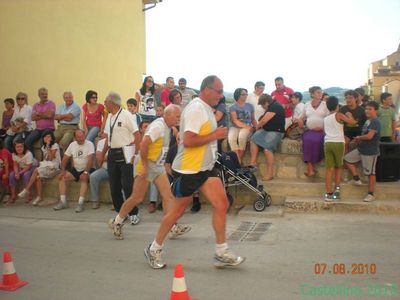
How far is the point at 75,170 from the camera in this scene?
30.6ft

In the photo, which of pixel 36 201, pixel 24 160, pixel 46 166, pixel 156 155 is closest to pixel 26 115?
pixel 24 160

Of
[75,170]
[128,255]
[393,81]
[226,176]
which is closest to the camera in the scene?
[128,255]

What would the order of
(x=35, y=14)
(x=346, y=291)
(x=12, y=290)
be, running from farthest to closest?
1. (x=35, y=14)
2. (x=12, y=290)
3. (x=346, y=291)

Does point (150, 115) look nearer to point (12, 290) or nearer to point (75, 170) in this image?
point (75, 170)

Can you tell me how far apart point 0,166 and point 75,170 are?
190cm

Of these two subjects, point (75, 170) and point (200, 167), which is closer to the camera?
point (200, 167)

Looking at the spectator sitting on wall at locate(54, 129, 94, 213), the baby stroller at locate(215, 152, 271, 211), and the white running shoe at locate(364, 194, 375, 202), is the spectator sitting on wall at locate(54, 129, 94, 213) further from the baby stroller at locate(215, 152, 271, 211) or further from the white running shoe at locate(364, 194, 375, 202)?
the white running shoe at locate(364, 194, 375, 202)

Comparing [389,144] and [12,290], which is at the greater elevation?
[389,144]

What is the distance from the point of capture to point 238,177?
7879 millimetres

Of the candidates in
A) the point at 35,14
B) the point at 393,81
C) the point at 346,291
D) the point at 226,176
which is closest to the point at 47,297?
the point at 346,291

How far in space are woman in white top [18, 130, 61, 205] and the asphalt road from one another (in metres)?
1.64

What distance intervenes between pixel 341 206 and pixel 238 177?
1.75 m
